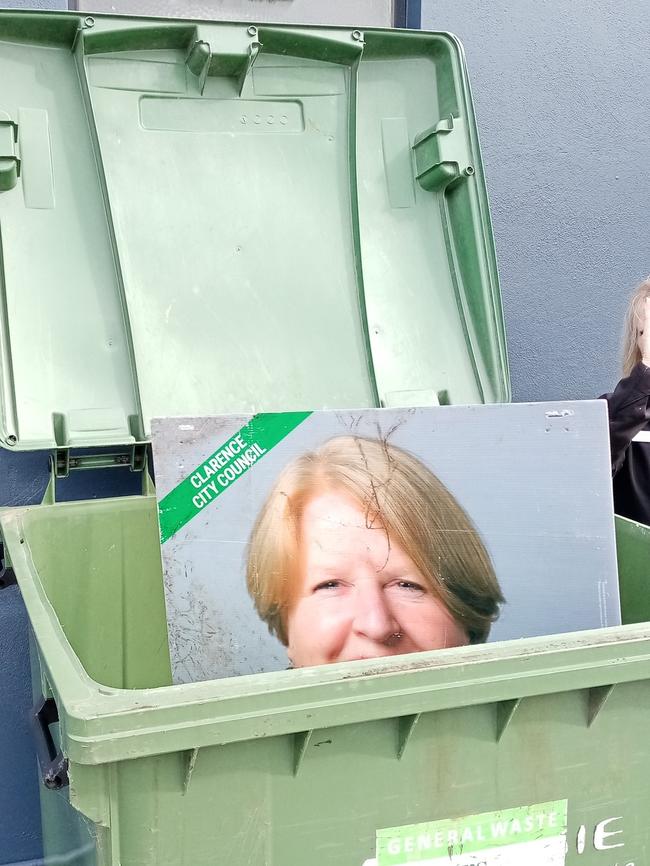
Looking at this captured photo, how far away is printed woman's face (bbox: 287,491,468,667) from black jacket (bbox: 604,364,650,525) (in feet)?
2.68

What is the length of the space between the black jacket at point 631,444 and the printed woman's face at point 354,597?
82 centimetres

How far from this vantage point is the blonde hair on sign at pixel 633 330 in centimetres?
239

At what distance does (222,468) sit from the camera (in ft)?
5.62

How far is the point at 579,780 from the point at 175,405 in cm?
129

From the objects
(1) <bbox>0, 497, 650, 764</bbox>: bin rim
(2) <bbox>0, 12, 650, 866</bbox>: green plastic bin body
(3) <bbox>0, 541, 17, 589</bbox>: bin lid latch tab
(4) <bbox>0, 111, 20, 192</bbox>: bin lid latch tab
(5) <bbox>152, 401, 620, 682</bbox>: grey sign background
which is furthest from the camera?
(4) <bbox>0, 111, 20, 192</bbox>: bin lid latch tab

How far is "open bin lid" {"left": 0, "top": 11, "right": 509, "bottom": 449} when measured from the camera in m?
2.10

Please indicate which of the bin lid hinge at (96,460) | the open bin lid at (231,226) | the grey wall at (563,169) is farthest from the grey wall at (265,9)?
the bin lid hinge at (96,460)

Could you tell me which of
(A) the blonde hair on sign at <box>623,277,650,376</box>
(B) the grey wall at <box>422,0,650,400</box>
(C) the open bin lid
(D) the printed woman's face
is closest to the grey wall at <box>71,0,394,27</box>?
(B) the grey wall at <box>422,0,650,400</box>

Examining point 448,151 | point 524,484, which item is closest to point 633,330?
point 448,151

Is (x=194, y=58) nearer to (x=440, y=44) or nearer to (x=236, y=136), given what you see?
(x=236, y=136)

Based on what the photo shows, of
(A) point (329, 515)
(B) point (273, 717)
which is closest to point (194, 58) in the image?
(A) point (329, 515)

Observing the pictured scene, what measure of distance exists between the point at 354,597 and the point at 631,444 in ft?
3.35

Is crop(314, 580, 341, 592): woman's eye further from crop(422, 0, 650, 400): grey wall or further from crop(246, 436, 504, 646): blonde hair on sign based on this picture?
crop(422, 0, 650, 400): grey wall

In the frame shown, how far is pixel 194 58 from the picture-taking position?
2182 mm
